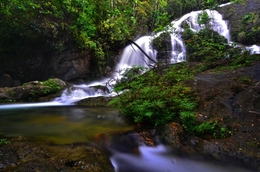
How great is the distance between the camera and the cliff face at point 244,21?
54.3ft

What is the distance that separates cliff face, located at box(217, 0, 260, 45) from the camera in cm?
1655

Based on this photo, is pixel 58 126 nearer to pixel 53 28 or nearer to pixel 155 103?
pixel 155 103

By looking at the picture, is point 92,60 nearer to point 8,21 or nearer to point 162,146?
point 8,21

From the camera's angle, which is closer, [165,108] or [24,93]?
[165,108]

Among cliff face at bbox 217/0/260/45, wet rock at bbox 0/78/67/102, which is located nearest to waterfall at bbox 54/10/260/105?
cliff face at bbox 217/0/260/45

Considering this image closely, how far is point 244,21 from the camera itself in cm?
1856

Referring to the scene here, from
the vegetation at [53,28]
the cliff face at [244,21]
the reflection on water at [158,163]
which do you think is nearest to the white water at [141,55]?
the cliff face at [244,21]

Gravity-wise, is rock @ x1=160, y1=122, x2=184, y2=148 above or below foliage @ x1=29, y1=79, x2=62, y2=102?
below

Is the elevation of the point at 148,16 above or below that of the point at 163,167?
above

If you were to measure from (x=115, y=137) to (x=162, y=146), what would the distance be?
1107 millimetres

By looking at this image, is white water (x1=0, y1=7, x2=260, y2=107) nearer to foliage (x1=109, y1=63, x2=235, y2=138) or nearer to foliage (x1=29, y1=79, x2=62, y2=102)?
foliage (x1=29, y1=79, x2=62, y2=102)

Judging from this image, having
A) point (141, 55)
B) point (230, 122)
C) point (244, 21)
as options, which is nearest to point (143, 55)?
point (141, 55)

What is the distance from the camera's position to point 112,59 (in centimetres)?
1630

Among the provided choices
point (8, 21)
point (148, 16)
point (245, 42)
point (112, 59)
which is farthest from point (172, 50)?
point (8, 21)
